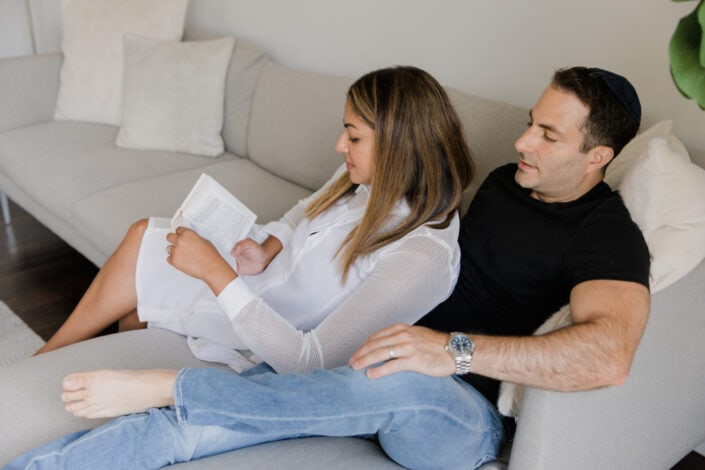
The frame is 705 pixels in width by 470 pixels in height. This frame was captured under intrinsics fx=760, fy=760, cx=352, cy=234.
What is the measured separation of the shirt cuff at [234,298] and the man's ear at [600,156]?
731mm

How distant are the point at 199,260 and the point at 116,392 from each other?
0.33m

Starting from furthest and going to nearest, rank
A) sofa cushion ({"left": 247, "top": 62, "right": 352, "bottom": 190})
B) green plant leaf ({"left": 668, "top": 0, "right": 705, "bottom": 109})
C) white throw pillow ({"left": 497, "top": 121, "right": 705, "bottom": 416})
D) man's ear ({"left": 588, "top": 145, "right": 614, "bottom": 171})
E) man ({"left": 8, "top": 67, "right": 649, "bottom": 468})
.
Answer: sofa cushion ({"left": 247, "top": 62, "right": 352, "bottom": 190})
man's ear ({"left": 588, "top": 145, "right": 614, "bottom": 171})
white throw pillow ({"left": 497, "top": 121, "right": 705, "bottom": 416})
man ({"left": 8, "top": 67, "right": 649, "bottom": 468})
green plant leaf ({"left": 668, "top": 0, "right": 705, "bottom": 109})

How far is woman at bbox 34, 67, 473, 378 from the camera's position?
4.87 feet

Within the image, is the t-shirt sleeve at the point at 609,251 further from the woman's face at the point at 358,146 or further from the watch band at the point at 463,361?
the woman's face at the point at 358,146

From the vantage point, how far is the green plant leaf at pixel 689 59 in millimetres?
1004

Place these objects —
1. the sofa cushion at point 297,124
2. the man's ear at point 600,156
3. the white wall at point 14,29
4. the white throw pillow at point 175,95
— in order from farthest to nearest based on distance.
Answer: the white wall at point 14,29
the white throw pillow at point 175,95
the sofa cushion at point 297,124
the man's ear at point 600,156

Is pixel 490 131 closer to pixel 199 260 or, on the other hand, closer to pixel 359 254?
pixel 359 254

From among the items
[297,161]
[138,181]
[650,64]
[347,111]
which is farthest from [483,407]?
[138,181]

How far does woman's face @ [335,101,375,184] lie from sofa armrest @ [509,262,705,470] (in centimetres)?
58

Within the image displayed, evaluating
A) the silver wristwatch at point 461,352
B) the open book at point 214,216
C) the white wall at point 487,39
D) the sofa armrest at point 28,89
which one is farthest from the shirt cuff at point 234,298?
the sofa armrest at point 28,89

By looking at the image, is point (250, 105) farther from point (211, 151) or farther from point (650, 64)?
point (650, 64)

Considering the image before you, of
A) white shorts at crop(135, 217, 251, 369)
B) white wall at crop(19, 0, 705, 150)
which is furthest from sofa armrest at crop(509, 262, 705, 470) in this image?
white shorts at crop(135, 217, 251, 369)

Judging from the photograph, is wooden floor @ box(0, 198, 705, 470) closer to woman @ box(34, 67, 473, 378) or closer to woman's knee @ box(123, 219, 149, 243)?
woman's knee @ box(123, 219, 149, 243)

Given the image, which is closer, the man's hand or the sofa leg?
the man's hand
